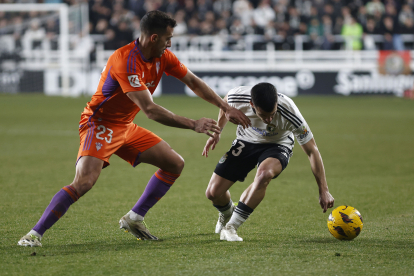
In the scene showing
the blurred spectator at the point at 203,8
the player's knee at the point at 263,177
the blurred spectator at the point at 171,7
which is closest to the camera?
the player's knee at the point at 263,177

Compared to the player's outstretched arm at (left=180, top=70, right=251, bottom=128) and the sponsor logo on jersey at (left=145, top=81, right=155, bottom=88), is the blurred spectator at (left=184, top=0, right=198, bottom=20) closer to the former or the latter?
the player's outstretched arm at (left=180, top=70, right=251, bottom=128)

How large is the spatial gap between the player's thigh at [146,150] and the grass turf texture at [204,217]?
24.7 inches

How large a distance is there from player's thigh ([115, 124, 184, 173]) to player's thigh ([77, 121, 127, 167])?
111mm

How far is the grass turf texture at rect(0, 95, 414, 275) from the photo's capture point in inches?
151

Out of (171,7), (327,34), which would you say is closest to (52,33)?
(171,7)

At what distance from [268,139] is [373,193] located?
227 cm

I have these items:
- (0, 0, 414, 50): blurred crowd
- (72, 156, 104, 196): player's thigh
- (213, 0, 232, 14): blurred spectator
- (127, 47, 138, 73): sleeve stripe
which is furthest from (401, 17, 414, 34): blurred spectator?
(72, 156, 104, 196): player's thigh

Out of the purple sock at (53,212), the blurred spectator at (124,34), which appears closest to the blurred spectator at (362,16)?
the blurred spectator at (124,34)

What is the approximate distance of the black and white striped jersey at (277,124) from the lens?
468cm

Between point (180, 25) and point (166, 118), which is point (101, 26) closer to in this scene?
point (180, 25)

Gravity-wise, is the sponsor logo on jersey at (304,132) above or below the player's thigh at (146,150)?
above

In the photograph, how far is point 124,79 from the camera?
13.9 feet

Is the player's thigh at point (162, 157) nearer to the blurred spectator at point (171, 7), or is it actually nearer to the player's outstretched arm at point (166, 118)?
the player's outstretched arm at point (166, 118)

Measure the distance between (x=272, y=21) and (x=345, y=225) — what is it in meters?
19.7
